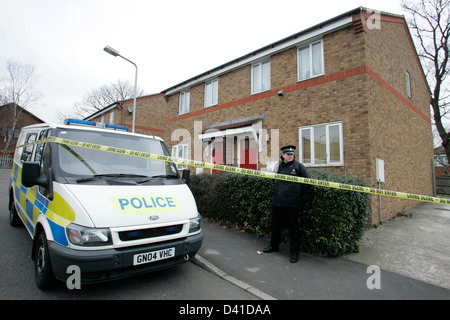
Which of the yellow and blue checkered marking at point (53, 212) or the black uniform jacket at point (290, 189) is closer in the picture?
the yellow and blue checkered marking at point (53, 212)

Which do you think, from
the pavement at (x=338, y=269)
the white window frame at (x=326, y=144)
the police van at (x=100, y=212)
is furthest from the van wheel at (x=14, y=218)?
the white window frame at (x=326, y=144)

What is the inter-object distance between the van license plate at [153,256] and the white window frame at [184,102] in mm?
11113

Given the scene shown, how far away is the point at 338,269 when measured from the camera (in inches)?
147

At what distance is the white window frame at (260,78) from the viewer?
952cm

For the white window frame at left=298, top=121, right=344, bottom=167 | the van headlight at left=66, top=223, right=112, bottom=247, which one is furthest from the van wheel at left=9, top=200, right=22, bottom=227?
the white window frame at left=298, top=121, right=344, bottom=167

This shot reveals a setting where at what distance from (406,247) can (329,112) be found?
4199 millimetres

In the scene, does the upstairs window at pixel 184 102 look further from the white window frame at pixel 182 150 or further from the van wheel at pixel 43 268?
the van wheel at pixel 43 268

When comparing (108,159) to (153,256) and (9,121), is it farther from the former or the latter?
(9,121)

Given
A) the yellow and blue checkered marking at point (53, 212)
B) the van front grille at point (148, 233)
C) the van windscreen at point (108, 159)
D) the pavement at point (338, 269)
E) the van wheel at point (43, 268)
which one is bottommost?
the pavement at point (338, 269)

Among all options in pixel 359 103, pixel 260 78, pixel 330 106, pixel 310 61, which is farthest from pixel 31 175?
pixel 260 78

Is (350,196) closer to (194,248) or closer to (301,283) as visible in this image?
(301,283)

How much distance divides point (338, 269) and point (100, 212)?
3.58 meters

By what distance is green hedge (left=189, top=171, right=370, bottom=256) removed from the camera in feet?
13.2
